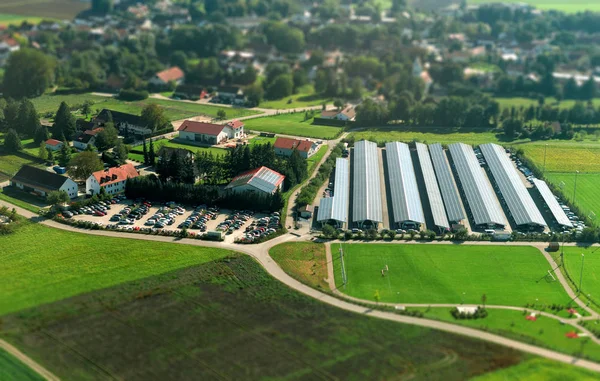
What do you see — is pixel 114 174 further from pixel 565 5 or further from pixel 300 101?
pixel 565 5

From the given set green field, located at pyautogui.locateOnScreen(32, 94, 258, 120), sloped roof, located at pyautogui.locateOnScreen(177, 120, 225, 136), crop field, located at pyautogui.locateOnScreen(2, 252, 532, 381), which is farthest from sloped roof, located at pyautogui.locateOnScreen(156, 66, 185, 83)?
crop field, located at pyautogui.locateOnScreen(2, 252, 532, 381)

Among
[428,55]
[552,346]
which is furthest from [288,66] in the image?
[552,346]

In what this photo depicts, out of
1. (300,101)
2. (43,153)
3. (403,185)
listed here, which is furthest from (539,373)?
(300,101)

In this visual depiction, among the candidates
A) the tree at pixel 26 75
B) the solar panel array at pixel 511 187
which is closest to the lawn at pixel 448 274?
the solar panel array at pixel 511 187

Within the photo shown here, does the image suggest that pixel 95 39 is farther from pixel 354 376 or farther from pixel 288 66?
pixel 354 376

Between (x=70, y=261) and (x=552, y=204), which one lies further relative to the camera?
(x=552, y=204)

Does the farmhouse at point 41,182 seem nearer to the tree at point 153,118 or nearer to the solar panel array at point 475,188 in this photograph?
the tree at point 153,118

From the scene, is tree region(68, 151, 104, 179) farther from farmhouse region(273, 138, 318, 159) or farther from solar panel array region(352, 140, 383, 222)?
solar panel array region(352, 140, 383, 222)
